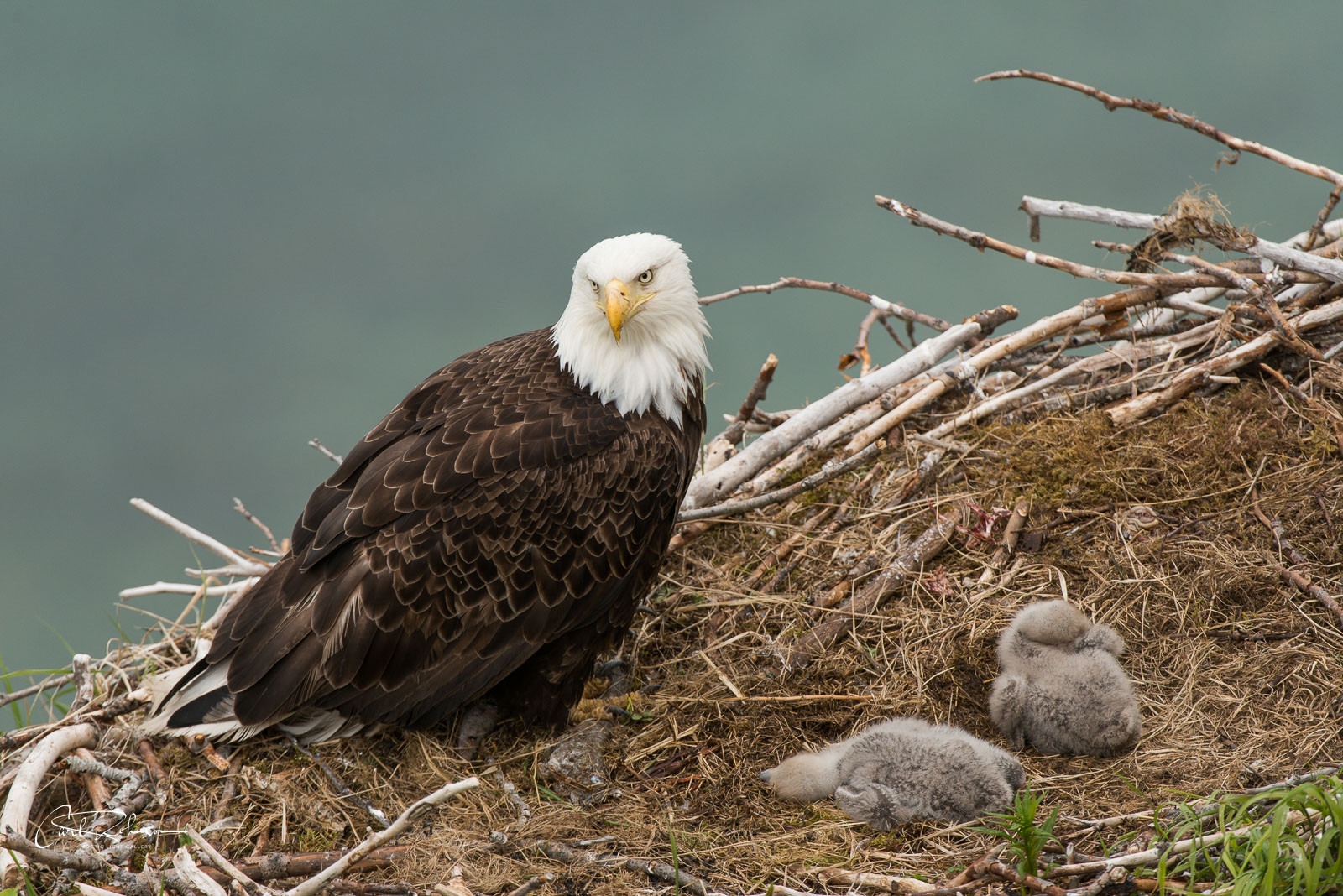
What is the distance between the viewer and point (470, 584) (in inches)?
159

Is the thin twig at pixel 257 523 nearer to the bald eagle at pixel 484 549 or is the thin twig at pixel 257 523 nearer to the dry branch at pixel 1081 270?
the bald eagle at pixel 484 549

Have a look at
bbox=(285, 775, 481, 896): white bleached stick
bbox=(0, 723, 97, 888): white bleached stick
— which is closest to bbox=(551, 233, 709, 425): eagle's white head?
bbox=(285, 775, 481, 896): white bleached stick

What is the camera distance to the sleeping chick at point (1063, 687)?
3.86 metres

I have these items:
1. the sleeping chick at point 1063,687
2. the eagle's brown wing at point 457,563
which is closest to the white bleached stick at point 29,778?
the eagle's brown wing at point 457,563

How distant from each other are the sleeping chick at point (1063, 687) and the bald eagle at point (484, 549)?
1.38 metres

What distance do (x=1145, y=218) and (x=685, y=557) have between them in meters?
2.65

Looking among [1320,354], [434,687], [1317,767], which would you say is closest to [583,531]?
[434,687]

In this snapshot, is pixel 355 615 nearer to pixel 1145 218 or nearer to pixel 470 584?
pixel 470 584

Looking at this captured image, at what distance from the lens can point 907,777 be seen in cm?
361

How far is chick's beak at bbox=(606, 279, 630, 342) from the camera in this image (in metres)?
3.98

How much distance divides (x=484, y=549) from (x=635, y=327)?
1017mm

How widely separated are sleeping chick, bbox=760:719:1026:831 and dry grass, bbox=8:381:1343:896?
0.23ft

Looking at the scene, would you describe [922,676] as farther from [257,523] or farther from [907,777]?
[257,523]

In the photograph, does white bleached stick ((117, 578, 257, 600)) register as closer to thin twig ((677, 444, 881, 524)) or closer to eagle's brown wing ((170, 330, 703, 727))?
eagle's brown wing ((170, 330, 703, 727))
